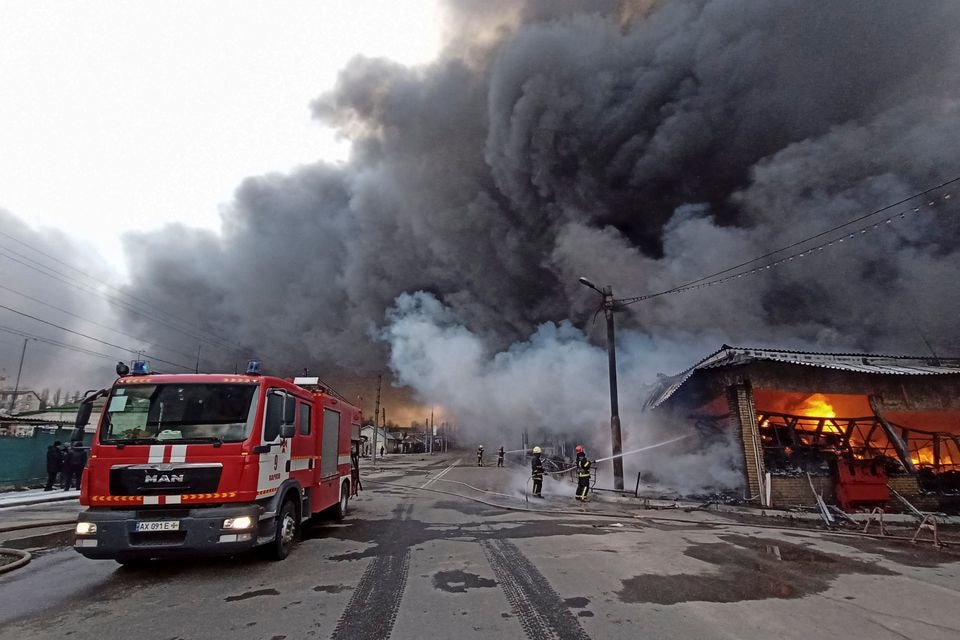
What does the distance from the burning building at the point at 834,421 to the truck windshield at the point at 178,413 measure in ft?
35.7

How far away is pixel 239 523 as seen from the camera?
5.43 m

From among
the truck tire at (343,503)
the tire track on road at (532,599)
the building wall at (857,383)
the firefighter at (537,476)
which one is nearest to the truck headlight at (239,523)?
the tire track on road at (532,599)

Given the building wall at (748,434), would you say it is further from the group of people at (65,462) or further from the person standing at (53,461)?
the person standing at (53,461)

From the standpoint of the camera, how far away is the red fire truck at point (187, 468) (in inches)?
208

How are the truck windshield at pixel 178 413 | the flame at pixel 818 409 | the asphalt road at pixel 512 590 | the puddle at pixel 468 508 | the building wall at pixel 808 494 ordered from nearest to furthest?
the asphalt road at pixel 512 590 < the truck windshield at pixel 178 413 < the puddle at pixel 468 508 < the building wall at pixel 808 494 < the flame at pixel 818 409

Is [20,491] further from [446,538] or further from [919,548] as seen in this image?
[919,548]

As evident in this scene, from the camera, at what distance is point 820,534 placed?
8.18 m

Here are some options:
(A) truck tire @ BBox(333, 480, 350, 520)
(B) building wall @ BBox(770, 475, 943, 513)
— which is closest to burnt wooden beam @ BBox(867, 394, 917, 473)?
(B) building wall @ BBox(770, 475, 943, 513)

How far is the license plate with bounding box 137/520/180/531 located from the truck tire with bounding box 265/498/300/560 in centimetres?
114

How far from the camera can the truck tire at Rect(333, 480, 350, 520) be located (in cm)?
955

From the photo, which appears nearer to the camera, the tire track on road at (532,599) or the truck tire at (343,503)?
the tire track on road at (532,599)

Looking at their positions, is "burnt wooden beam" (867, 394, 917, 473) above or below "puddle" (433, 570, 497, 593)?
above

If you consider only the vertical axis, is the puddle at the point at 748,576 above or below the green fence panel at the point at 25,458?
below

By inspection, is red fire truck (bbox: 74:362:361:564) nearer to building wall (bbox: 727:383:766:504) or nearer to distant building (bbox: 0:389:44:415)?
building wall (bbox: 727:383:766:504)
